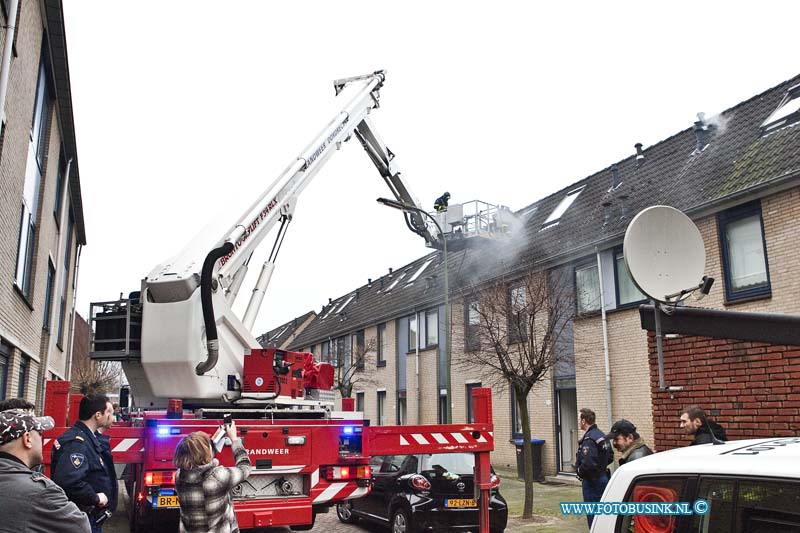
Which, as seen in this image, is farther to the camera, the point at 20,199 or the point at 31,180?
the point at 31,180

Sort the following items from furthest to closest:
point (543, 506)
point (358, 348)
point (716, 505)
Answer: point (358, 348)
point (543, 506)
point (716, 505)

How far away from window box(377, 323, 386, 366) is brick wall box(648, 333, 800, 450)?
2159 cm

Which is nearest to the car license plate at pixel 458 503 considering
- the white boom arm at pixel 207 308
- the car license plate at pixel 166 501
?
the white boom arm at pixel 207 308

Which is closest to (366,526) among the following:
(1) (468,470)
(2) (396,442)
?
(1) (468,470)

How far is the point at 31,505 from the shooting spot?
2570mm

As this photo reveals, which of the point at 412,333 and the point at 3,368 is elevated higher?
the point at 412,333

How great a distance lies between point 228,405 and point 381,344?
20.8 metres

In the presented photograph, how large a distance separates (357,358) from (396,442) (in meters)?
20.4

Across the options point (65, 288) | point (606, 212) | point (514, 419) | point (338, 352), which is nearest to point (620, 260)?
point (606, 212)

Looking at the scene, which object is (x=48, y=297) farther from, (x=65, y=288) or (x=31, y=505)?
(x=31, y=505)

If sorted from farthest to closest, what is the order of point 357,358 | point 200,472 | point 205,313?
point 357,358 < point 205,313 < point 200,472

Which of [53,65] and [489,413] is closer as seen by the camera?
[489,413]

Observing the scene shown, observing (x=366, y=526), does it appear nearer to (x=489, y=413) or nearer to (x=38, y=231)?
Result: (x=489, y=413)

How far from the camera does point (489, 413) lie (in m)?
8.16
